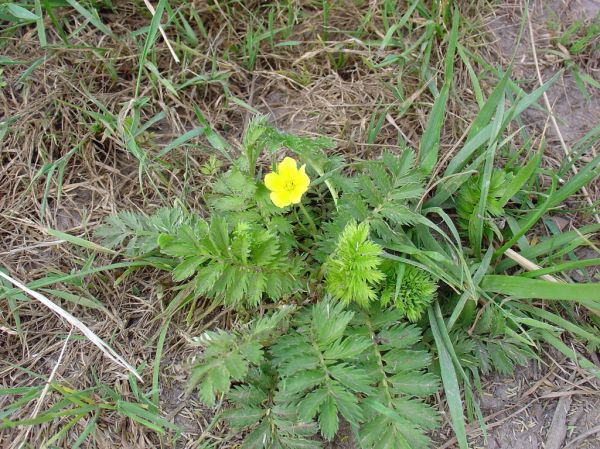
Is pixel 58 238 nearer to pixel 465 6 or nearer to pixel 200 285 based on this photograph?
pixel 200 285

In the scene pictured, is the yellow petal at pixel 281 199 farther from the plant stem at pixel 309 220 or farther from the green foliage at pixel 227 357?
the green foliage at pixel 227 357

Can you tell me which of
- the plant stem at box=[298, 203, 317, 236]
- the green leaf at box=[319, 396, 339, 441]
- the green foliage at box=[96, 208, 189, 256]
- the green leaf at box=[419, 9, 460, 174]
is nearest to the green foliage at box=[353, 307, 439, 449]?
the green leaf at box=[319, 396, 339, 441]

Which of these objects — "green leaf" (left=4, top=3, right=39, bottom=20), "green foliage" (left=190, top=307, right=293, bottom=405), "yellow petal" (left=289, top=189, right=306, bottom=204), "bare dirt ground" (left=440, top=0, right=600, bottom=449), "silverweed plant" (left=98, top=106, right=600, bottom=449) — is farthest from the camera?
"green leaf" (left=4, top=3, right=39, bottom=20)

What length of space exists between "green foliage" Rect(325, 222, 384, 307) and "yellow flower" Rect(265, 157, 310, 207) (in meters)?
0.21

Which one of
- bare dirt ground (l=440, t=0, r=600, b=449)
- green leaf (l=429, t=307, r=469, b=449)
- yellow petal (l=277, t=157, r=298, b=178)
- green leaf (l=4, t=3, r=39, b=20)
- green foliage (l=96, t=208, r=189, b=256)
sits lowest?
bare dirt ground (l=440, t=0, r=600, b=449)

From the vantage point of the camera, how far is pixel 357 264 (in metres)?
1.84

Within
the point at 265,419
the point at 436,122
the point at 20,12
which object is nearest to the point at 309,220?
the point at 436,122

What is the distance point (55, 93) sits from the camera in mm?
2449

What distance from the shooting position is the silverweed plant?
70.2 inches

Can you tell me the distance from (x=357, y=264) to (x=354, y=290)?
9cm

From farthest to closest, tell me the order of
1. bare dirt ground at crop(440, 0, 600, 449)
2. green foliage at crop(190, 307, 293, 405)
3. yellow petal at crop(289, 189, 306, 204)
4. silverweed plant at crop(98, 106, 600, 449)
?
bare dirt ground at crop(440, 0, 600, 449) < yellow petal at crop(289, 189, 306, 204) < silverweed plant at crop(98, 106, 600, 449) < green foliage at crop(190, 307, 293, 405)

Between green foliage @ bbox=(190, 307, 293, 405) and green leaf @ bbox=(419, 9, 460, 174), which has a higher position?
green leaf @ bbox=(419, 9, 460, 174)

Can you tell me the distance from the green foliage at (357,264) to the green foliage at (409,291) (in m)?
0.11

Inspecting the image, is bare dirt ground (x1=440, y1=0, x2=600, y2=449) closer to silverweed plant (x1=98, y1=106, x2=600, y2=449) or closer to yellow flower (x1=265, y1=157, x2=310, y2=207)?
silverweed plant (x1=98, y1=106, x2=600, y2=449)
